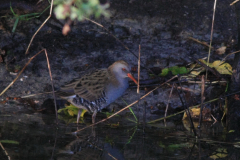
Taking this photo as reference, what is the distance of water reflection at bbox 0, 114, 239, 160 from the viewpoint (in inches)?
144

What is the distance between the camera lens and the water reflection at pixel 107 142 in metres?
3.65

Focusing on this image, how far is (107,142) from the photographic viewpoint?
4.08m

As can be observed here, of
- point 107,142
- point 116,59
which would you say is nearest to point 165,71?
point 116,59

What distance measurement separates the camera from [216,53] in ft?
21.6

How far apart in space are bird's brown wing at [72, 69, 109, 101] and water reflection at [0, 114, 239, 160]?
1.68 ft

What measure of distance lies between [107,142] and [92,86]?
130cm

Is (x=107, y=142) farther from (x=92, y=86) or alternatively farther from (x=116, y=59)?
(x=116, y=59)

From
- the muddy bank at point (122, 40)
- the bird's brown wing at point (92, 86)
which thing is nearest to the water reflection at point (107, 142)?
the bird's brown wing at point (92, 86)

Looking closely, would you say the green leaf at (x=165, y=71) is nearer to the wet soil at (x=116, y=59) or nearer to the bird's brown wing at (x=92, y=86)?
the wet soil at (x=116, y=59)

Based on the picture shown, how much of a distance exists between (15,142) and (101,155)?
886 mm

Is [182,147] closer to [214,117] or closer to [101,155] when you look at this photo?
[101,155]

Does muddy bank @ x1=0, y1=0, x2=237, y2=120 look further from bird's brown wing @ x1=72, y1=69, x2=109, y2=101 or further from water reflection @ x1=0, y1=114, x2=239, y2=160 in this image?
water reflection @ x1=0, y1=114, x2=239, y2=160

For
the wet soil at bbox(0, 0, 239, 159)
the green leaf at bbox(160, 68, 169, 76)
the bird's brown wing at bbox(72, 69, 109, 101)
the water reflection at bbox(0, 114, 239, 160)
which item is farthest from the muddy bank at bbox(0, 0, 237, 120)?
the water reflection at bbox(0, 114, 239, 160)

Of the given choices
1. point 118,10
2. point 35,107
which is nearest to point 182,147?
point 35,107
